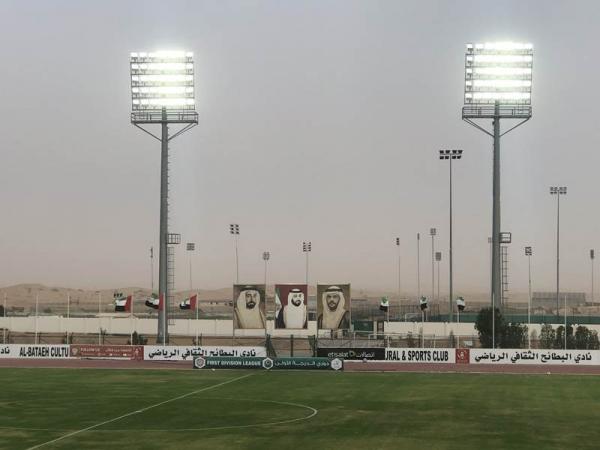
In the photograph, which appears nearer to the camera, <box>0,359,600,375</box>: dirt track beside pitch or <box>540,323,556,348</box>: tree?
<box>0,359,600,375</box>: dirt track beside pitch

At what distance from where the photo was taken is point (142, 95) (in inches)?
3086

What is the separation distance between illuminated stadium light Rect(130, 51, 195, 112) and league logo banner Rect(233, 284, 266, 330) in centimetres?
1952

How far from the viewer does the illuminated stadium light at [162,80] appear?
254 feet

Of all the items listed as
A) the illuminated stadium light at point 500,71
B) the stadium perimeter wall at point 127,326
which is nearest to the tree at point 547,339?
the stadium perimeter wall at point 127,326

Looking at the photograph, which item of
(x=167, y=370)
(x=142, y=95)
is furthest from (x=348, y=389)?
(x=142, y=95)

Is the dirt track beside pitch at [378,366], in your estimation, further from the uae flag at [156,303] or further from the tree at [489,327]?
the uae flag at [156,303]

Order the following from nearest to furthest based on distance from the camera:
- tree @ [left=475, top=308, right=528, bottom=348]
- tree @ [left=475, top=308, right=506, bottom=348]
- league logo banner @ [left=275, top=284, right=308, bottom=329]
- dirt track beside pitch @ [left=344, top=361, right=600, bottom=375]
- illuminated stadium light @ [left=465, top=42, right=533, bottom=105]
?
dirt track beside pitch @ [left=344, top=361, right=600, bottom=375]
league logo banner @ [left=275, top=284, right=308, bottom=329]
tree @ [left=475, top=308, right=528, bottom=348]
tree @ [left=475, top=308, right=506, bottom=348]
illuminated stadium light @ [left=465, top=42, right=533, bottom=105]

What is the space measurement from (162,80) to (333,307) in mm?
26012

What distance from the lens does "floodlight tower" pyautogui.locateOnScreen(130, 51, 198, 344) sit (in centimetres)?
7750

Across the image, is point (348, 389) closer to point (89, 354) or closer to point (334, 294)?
point (334, 294)

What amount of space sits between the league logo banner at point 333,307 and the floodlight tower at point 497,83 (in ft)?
57.1

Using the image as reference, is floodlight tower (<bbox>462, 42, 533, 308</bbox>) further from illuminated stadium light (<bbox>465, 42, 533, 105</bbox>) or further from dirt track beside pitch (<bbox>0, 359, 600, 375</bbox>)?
dirt track beside pitch (<bbox>0, 359, 600, 375</bbox>)

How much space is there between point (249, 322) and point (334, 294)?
6.70 m

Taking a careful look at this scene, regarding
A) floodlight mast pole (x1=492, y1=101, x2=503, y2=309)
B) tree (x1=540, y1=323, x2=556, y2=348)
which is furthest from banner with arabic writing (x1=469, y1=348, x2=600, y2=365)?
floodlight mast pole (x1=492, y1=101, x2=503, y2=309)
